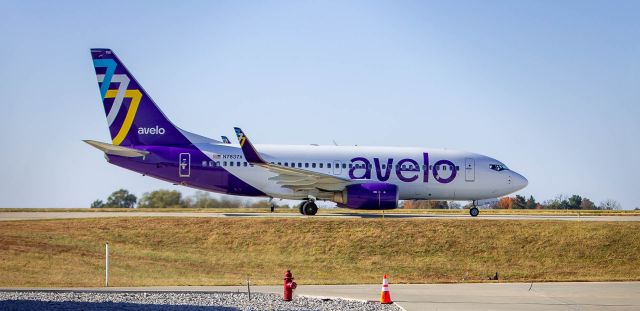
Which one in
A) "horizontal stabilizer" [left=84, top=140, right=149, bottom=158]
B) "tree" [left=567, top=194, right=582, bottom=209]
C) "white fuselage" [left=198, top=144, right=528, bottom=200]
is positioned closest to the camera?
"horizontal stabilizer" [left=84, top=140, right=149, bottom=158]

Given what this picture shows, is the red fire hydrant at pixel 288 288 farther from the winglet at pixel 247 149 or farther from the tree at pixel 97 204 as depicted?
the tree at pixel 97 204

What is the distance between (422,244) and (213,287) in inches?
446

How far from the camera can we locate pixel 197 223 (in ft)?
113

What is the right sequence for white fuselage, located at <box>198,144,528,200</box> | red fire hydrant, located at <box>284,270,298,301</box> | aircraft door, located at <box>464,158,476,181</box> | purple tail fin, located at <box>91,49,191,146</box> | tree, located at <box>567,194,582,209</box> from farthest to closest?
tree, located at <box>567,194,582,209</box> → aircraft door, located at <box>464,158,476,181</box> → purple tail fin, located at <box>91,49,191,146</box> → white fuselage, located at <box>198,144,528,200</box> → red fire hydrant, located at <box>284,270,298,301</box>

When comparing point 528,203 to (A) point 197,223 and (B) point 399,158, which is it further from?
(A) point 197,223

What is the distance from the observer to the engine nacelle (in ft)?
129

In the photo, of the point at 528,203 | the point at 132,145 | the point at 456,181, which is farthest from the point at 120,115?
the point at 528,203

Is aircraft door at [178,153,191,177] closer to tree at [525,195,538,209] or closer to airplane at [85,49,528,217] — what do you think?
airplane at [85,49,528,217]

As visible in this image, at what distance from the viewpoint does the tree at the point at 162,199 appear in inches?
2124

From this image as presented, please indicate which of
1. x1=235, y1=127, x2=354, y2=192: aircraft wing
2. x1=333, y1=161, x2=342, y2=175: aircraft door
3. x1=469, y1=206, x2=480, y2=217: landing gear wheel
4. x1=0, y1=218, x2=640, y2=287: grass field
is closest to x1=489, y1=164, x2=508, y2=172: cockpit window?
x1=469, y1=206, x2=480, y2=217: landing gear wheel

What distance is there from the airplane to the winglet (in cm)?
201

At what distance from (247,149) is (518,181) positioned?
13.8 metres

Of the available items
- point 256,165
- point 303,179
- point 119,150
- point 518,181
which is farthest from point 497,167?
point 119,150

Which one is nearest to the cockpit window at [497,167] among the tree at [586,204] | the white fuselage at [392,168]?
the white fuselage at [392,168]
